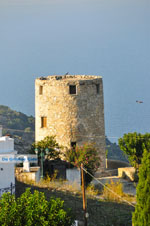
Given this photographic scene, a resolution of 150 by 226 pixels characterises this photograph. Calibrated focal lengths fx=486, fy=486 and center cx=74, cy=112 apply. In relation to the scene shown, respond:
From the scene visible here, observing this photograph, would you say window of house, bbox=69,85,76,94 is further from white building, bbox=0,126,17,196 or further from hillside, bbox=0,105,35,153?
hillside, bbox=0,105,35,153

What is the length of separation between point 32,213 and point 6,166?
226 inches

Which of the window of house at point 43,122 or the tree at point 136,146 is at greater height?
the window of house at point 43,122

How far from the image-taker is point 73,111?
105 ft

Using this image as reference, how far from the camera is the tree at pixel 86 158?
96.6 ft

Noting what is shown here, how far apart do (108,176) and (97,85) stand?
6.25 m

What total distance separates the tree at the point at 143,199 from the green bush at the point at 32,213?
A: 2.34 m

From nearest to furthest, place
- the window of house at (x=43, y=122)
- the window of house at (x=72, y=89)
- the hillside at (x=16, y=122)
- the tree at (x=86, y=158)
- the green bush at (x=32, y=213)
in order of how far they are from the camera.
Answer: the green bush at (x=32, y=213) < the tree at (x=86, y=158) < the window of house at (x=72, y=89) < the window of house at (x=43, y=122) < the hillside at (x=16, y=122)

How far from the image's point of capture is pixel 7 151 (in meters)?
22.3

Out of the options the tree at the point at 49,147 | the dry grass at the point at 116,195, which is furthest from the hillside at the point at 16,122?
the dry grass at the point at 116,195

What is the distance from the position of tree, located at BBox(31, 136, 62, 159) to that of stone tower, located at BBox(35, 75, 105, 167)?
137 centimetres

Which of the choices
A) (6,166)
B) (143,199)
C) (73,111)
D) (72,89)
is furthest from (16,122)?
(143,199)

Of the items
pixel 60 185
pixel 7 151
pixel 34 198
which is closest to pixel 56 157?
pixel 60 185

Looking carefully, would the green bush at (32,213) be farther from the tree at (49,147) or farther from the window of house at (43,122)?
the window of house at (43,122)

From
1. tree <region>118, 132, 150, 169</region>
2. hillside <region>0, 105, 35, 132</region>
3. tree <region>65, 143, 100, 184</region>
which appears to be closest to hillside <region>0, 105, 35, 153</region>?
hillside <region>0, 105, 35, 132</region>
